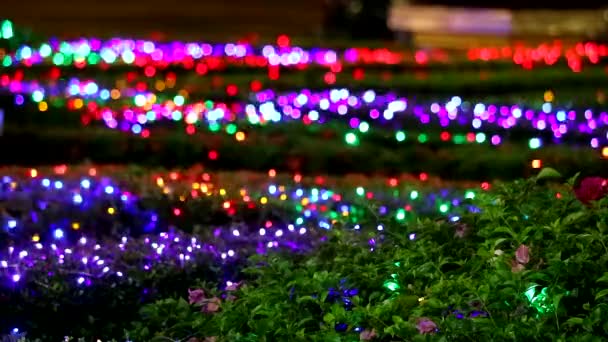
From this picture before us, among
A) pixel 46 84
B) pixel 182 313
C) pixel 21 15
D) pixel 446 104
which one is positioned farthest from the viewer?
pixel 21 15

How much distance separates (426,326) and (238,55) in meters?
11.3

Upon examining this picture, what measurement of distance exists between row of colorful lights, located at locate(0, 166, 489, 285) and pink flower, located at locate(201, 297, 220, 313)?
71 centimetres

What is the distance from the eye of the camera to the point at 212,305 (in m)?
4.83

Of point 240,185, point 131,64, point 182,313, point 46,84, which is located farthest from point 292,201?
point 131,64

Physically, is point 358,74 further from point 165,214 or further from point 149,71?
point 165,214

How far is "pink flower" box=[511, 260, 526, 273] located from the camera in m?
4.47

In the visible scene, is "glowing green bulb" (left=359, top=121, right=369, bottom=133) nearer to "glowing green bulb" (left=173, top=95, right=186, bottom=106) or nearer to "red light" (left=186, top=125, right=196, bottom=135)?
"red light" (left=186, top=125, right=196, bottom=135)

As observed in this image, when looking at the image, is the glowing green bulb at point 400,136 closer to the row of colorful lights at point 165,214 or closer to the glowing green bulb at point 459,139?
the glowing green bulb at point 459,139

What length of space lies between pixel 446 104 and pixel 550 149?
6.65 feet

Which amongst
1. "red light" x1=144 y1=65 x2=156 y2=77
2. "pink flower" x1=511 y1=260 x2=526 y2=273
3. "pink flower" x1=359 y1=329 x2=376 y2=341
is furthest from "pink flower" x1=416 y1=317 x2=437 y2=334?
"red light" x1=144 y1=65 x2=156 y2=77

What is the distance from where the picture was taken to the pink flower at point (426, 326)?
13.5ft

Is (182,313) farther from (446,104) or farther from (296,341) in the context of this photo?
(446,104)

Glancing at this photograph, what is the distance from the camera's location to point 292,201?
6914 millimetres

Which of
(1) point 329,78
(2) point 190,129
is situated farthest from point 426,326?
(1) point 329,78
